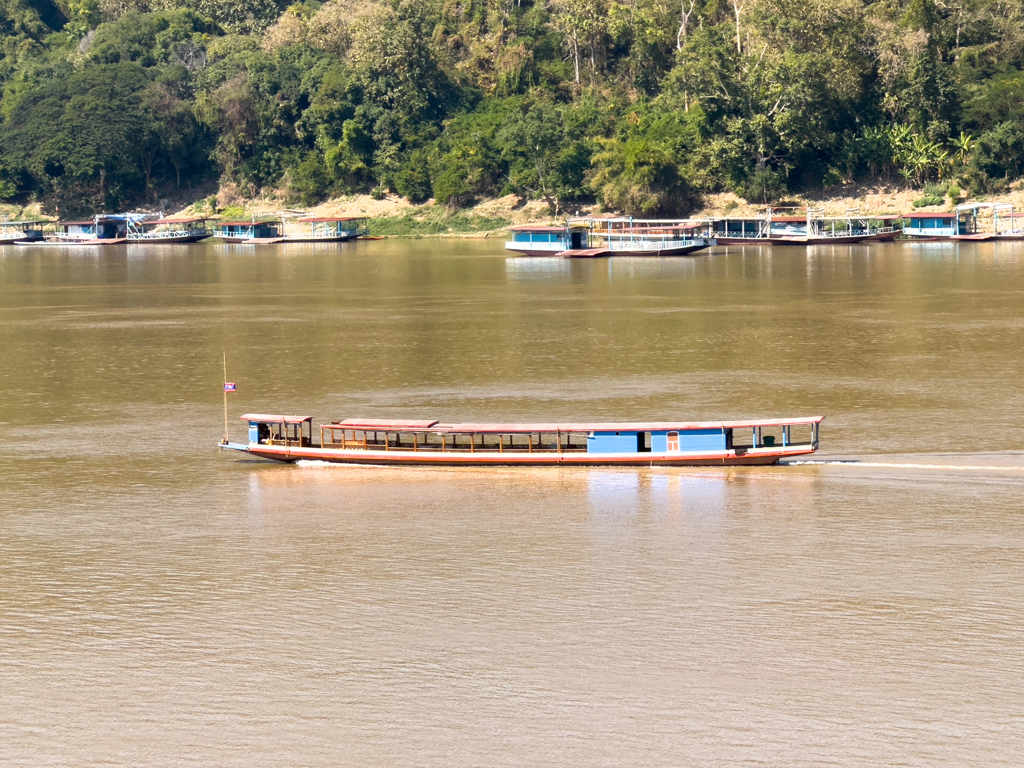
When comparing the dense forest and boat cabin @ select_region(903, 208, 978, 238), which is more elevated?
the dense forest

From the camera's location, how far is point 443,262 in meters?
106

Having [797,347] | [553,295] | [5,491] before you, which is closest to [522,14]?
[553,295]

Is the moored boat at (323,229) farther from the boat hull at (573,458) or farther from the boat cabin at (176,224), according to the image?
the boat hull at (573,458)

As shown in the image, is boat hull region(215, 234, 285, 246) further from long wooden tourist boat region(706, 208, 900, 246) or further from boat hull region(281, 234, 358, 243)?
long wooden tourist boat region(706, 208, 900, 246)

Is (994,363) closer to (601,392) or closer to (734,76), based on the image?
(601,392)

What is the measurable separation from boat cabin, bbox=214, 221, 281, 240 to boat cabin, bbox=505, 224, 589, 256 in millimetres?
39218

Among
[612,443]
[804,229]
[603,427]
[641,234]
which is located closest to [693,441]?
[612,443]

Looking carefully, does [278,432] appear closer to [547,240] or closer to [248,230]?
[547,240]

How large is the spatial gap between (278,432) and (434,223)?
10414 centimetres

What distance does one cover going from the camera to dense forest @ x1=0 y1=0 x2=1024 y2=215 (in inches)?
4911

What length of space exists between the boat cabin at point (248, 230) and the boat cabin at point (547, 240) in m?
39.2

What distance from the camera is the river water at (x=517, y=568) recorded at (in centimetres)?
2128

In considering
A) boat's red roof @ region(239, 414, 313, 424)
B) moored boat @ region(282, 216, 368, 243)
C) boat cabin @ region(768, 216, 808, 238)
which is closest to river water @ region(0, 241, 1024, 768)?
boat's red roof @ region(239, 414, 313, 424)

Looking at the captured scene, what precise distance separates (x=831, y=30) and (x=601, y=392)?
9059 centimetres
